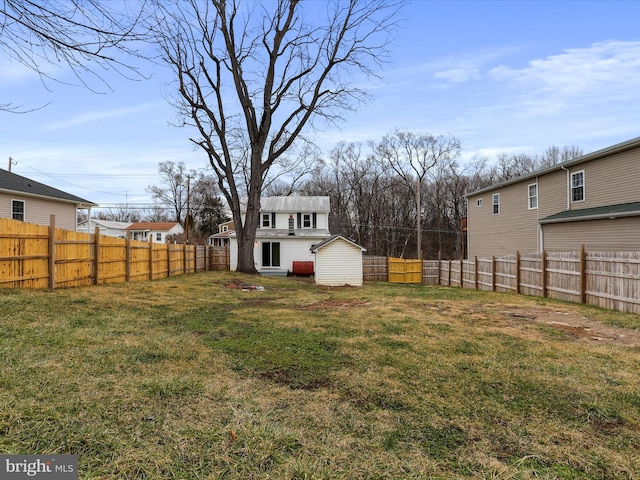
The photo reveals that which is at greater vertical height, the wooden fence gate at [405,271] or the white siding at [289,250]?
the white siding at [289,250]

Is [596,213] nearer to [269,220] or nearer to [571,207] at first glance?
[571,207]

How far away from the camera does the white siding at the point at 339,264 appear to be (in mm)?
17812

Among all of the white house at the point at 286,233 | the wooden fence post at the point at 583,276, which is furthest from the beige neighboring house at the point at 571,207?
the white house at the point at 286,233

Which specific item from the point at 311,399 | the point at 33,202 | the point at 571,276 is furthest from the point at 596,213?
the point at 33,202

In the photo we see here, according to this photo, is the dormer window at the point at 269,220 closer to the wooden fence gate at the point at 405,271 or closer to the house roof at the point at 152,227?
the wooden fence gate at the point at 405,271

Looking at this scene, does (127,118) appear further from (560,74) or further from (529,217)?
(529,217)

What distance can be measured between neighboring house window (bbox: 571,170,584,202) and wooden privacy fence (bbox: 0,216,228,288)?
715 inches

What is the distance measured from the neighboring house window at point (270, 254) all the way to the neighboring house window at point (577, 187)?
57.9ft

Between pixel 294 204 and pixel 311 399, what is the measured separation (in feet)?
85.0

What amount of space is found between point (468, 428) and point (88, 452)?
268 centimetres

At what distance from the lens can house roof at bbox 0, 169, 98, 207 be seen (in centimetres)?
1560

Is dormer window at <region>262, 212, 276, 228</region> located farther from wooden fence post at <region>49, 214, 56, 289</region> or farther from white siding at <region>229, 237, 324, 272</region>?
wooden fence post at <region>49, 214, 56, 289</region>

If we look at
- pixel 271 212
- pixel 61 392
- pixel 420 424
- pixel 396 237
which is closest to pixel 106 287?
pixel 61 392

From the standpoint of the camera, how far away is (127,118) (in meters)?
10.8
